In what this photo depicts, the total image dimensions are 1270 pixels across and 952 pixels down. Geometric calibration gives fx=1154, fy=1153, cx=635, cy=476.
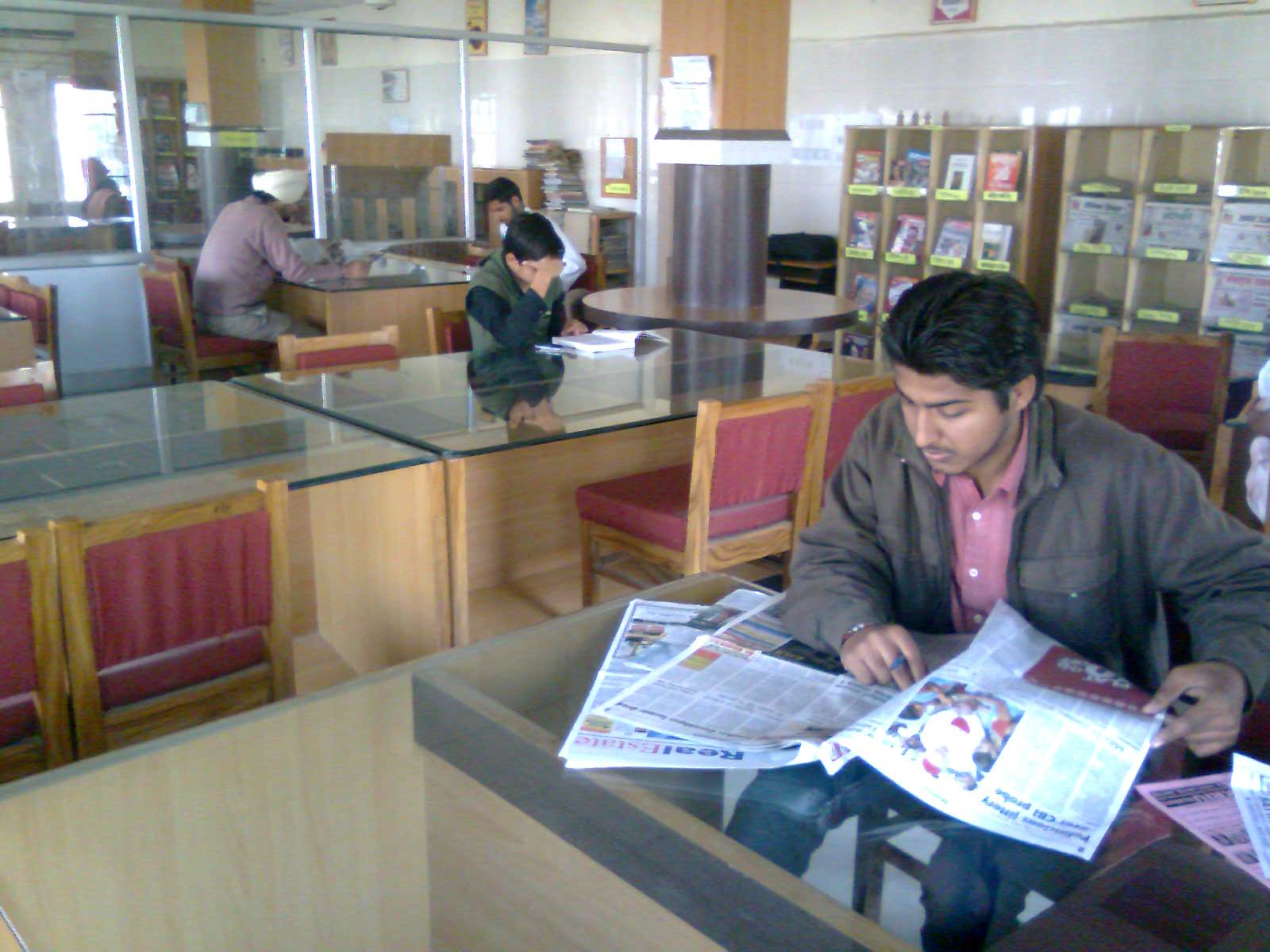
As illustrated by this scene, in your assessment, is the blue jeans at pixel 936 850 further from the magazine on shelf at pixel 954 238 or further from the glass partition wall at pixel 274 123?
the glass partition wall at pixel 274 123

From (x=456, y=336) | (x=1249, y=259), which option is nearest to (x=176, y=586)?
(x=456, y=336)

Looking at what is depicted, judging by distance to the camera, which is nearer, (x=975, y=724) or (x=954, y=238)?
(x=975, y=724)

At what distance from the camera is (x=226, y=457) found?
2318 millimetres

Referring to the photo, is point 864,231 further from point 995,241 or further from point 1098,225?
point 1098,225

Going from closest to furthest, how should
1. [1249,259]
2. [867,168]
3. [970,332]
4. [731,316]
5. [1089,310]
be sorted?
[970,332]
[731,316]
[1249,259]
[1089,310]
[867,168]

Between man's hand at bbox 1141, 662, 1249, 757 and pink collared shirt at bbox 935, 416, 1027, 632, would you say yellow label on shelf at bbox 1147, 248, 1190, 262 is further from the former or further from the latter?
man's hand at bbox 1141, 662, 1249, 757

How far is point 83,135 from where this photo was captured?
5.73m

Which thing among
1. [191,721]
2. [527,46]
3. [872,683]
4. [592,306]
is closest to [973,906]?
[872,683]

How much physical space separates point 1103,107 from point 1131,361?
2.02 meters

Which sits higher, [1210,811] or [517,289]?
[517,289]

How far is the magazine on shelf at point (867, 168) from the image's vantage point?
6.02 meters

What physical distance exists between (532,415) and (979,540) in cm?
138

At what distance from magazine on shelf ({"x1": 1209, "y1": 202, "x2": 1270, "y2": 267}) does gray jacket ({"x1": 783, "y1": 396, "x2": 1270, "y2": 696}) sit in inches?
148

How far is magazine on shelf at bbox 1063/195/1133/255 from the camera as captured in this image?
5129 millimetres
